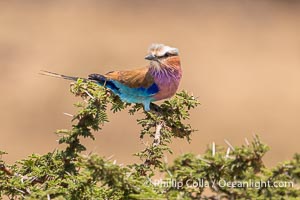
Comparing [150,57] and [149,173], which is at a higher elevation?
[150,57]

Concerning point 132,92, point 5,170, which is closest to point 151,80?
point 132,92

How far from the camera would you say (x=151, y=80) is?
850 millimetres

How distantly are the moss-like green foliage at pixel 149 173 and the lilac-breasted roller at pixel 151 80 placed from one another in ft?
0.11

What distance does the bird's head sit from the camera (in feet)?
2.72

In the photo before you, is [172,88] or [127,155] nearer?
[172,88]

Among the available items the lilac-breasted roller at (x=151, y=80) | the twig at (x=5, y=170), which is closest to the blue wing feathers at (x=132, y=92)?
the lilac-breasted roller at (x=151, y=80)

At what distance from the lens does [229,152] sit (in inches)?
24.4

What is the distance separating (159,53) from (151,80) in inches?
1.4

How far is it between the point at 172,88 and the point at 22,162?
0.64 ft

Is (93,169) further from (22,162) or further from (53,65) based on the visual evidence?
(53,65)

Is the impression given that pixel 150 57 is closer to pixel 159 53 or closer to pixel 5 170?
pixel 159 53

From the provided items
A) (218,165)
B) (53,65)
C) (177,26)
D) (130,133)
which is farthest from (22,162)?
(177,26)

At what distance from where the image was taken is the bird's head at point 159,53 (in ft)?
2.72

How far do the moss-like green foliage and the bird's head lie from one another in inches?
2.8
